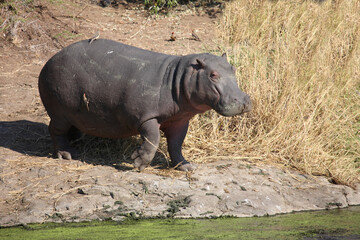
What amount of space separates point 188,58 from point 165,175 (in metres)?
1.25

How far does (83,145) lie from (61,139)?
43 cm

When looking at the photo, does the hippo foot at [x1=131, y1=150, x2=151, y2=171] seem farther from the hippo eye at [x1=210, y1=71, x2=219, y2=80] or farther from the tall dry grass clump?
the hippo eye at [x1=210, y1=71, x2=219, y2=80]

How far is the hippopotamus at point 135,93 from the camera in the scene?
18.0 feet

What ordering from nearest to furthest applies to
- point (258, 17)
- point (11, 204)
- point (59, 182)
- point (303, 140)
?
point (11, 204) → point (59, 182) → point (303, 140) → point (258, 17)

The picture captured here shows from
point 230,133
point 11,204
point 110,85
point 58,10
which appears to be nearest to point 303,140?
point 230,133

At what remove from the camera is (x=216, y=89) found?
5426 mm

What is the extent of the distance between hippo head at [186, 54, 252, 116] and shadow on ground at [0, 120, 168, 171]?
105 cm

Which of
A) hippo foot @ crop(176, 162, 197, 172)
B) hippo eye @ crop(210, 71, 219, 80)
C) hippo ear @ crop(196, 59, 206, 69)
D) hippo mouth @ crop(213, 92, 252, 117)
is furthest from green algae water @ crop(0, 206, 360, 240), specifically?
hippo ear @ crop(196, 59, 206, 69)

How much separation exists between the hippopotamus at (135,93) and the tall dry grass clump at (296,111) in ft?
2.96

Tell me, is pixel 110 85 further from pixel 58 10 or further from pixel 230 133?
pixel 58 10

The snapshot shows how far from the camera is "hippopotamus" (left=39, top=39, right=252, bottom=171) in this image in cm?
549

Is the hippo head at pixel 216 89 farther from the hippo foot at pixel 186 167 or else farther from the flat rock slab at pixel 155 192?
the flat rock slab at pixel 155 192

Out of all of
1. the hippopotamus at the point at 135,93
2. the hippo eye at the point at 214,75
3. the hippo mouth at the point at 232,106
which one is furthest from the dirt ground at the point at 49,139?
the hippo eye at the point at 214,75

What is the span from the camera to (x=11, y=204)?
5199 mm
